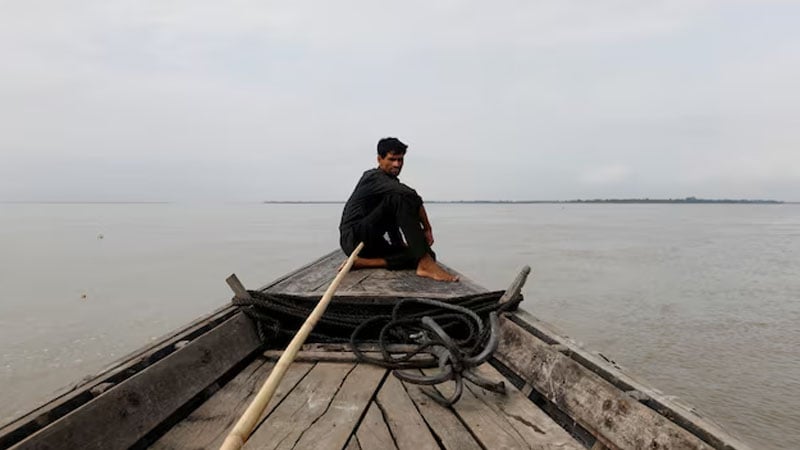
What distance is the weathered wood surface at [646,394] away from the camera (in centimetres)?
138

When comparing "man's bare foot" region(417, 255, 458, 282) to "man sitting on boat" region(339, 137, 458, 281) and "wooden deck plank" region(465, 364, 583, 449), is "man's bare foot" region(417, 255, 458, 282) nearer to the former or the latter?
"man sitting on boat" region(339, 137, 458, 281)

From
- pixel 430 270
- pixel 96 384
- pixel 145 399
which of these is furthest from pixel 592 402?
pixel 430 270

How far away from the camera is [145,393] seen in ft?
5.96

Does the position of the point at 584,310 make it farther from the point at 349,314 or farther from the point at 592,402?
the point at 592,402

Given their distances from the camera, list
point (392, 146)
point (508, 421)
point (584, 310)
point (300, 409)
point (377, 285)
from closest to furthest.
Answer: point (508, 421)
point (300, 409)
point (377, 285)
point (392, 146)
point (584, 310)

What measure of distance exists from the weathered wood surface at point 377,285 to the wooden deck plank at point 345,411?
77 centimetres

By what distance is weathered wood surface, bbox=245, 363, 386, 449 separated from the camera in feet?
5.84

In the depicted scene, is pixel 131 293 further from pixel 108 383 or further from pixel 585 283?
pixel 585 283

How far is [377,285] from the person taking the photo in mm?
3637

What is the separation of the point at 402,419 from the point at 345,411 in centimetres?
26

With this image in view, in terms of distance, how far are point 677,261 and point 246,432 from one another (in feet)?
58.3

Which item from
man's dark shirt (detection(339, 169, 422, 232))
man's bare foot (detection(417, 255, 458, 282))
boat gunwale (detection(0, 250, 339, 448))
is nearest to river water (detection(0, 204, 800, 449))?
boat gunwale (detection(0, 250, 339, 448))

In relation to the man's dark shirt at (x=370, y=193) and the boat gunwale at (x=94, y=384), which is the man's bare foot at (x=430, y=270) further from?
the boat gunwale at (x=94, y=384)

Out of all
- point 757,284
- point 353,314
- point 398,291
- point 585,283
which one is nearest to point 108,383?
point 353,314
